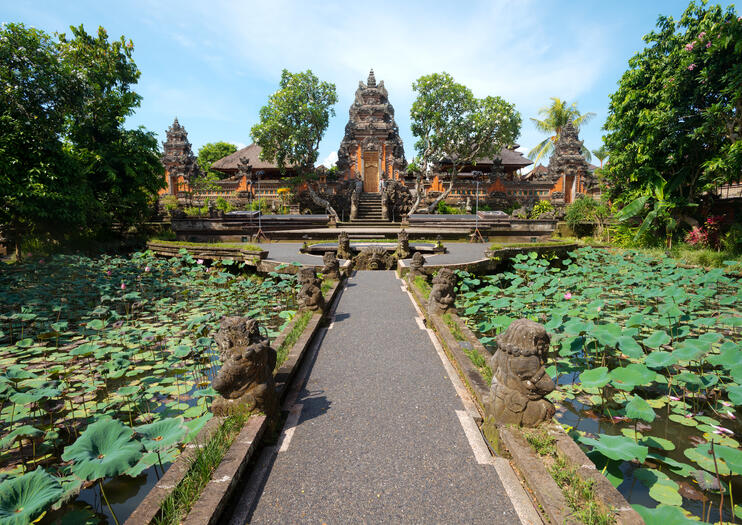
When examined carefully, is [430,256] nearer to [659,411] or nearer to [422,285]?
[422,285]

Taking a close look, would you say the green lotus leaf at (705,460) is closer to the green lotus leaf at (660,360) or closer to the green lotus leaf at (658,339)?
the green lotus leaf at (660,360)

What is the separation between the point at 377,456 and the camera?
2.98 metres

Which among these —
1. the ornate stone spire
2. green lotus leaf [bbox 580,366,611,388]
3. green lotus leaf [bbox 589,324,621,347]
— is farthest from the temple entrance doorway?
green lotus leaf [bbox 580,366,611,388]

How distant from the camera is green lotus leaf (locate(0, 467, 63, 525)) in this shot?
1705mm

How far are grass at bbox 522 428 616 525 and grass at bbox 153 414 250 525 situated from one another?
96.3 inches

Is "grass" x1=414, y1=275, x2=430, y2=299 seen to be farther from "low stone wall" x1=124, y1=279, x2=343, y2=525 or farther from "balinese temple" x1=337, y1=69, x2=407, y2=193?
"balinese temple" x1=337, y1=69, x2=407, y2=193

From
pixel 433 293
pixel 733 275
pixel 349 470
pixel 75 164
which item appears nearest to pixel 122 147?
pixel 75 164

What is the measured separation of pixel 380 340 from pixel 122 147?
17.9 m

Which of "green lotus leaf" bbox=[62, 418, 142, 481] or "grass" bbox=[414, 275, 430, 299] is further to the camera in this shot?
"grass" bbox=[414, 275, 430, 299]

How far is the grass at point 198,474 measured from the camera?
2.16 metres

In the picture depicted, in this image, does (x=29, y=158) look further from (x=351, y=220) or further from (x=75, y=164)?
(x=351, y=220)

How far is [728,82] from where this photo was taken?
39.8ft

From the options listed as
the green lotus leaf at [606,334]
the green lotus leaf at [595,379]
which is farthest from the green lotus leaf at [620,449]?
the green lotus leaf at [606,334]

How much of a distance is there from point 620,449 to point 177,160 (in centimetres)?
3845
